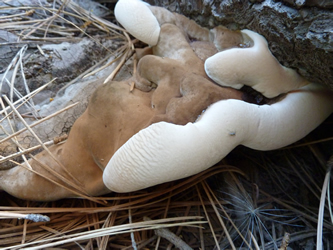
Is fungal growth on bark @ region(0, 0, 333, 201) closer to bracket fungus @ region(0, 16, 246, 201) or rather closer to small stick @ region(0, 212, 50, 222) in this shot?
bracket fungus @ region(0, 16, 246, 201)

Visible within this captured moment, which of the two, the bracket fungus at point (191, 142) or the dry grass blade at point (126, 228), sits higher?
the bracket fungus at point (191, 142)

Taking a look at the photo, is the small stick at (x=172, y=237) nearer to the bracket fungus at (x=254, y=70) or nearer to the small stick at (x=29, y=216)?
the small stick at (x=29, y=216)

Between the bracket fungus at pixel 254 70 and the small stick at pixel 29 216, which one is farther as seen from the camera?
the bracket fungus at pixel 254 70

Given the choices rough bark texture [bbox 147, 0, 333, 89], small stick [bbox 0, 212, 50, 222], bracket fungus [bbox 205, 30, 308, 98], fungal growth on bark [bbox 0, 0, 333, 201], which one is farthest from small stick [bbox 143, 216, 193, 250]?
rough bark texture [bbox 147, 0, 333, 89]

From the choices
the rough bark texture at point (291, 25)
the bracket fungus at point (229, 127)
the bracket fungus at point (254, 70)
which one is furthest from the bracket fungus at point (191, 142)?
the rough bark texture at point (291, 25)

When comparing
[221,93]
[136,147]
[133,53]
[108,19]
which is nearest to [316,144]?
[221,93]

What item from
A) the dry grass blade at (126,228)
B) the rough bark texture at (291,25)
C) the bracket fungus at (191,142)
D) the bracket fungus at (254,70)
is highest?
the rough bark texture at (291,25)
